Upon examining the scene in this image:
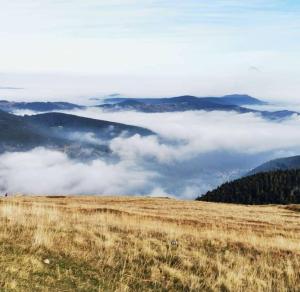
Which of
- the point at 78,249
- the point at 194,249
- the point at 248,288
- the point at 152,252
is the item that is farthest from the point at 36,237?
the point at 248,288

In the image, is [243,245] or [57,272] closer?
[57,272]

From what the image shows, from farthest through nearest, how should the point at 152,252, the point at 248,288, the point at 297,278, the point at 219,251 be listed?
the point at 219,251 < the point at 152,252 < the point at 297,278 < the point at 248,288

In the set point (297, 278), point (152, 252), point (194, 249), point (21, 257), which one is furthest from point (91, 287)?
point (297, 278)

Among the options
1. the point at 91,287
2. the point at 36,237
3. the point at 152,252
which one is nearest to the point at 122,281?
the point at 91,287

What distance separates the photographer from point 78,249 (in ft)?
60.2

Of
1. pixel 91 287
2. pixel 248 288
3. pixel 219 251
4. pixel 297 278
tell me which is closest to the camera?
pixel 91 287

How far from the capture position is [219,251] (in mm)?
19922

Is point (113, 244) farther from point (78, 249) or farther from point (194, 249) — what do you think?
point (194, 249)

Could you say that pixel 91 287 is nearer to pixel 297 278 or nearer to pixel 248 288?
pixel 248 288

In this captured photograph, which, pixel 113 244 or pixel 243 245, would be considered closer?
pixel 113 244

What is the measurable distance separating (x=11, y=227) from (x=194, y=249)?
711 cm

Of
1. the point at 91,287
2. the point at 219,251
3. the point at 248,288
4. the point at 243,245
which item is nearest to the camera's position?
the point at 91,287

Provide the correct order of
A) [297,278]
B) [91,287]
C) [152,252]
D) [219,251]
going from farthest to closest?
[219,251] < [152,252] < [297,278] < [91,287]

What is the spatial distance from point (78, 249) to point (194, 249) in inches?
175
